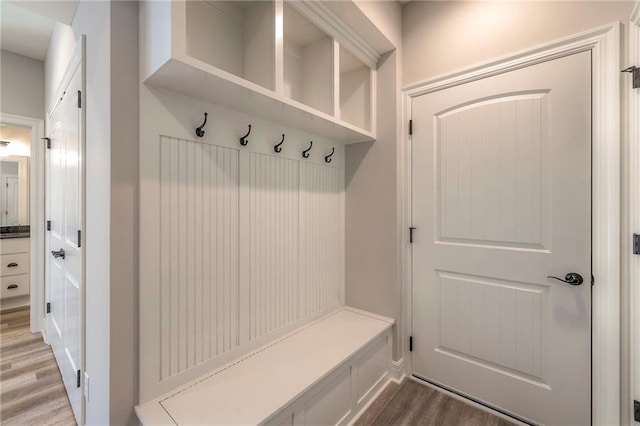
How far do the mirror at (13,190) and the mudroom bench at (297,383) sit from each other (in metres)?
4.29

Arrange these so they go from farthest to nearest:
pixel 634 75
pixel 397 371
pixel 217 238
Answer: pixel 397 371 → pixel 217 238 → pixel 634 75

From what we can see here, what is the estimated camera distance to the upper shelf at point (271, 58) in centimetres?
103

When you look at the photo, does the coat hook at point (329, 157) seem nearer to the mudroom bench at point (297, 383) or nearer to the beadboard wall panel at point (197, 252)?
the beadboard wall panel at point (197, 252)

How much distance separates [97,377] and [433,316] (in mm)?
1915

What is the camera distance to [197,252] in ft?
4.24

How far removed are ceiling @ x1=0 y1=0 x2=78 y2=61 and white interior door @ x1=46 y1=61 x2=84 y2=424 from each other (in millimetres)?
356

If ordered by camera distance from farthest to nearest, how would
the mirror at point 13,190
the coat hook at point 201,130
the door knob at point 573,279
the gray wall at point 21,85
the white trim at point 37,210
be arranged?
the mirror at point 13,190 < the white trim at point 37,210 < the gray wall at point 21,85 < the door knob at point 573,279 < the coat hook at point 201,130

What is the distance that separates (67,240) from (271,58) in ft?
5.76

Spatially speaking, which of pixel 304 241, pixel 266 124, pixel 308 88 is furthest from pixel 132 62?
pixel 304 241

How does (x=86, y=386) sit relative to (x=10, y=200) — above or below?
below

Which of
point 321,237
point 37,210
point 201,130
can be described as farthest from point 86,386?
point 37,210

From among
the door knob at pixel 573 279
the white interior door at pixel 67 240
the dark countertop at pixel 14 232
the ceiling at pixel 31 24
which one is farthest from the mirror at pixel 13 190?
the door knob at pixel 573 279

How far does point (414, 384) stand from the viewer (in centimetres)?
192

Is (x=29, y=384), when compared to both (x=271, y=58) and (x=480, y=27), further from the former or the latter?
(x=480, y=27)
